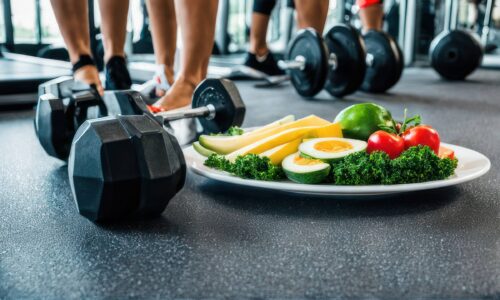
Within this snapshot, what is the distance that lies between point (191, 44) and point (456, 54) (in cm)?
213

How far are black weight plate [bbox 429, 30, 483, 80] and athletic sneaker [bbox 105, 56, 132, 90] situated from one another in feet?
6.83

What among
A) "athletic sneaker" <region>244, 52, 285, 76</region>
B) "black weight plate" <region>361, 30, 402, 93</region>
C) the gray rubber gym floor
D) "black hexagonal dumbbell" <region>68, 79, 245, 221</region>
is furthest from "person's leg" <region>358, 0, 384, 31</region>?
"black hexagonal dumbbell" <region>68, 79, 245, 221</region>

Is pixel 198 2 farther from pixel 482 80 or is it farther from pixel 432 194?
pixel 482 80

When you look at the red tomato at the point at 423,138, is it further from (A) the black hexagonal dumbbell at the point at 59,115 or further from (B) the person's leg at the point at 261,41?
(B) the person's leg at the point at 261,41

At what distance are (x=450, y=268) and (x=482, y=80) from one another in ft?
10.1

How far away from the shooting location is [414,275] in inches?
22.6

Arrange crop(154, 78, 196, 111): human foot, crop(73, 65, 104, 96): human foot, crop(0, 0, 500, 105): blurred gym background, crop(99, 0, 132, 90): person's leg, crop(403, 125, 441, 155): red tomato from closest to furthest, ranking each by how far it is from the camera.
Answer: crop(403, 125, 441, 155): red tomato → crop(154, 78, 196, 111): human foot → crop(73, 65, 104, 96): human foot → crop(99, 0, 132, 90): person's leg → crop(0, 0, 500, 105): blurred gym background

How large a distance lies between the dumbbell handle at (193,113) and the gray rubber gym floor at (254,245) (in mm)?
218

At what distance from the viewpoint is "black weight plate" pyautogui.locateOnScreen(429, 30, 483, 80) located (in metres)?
3.18

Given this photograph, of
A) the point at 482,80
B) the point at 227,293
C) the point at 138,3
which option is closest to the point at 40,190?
the point at 227,293

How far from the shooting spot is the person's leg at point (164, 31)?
1.99 m

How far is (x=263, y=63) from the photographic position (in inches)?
120

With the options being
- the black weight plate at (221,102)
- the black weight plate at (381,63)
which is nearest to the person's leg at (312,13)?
the black weight plate at (381,63)

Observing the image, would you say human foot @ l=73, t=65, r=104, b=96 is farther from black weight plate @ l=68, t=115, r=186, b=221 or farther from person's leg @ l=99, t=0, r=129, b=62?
black weight plate @ l=68, t=115, r=186, b=221
